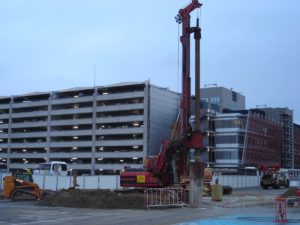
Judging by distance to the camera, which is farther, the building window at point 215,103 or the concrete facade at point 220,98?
the concrete facade at point 220,98

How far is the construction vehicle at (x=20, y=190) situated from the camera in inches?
1725

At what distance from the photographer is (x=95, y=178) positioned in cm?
6400

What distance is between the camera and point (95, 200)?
36.4 m

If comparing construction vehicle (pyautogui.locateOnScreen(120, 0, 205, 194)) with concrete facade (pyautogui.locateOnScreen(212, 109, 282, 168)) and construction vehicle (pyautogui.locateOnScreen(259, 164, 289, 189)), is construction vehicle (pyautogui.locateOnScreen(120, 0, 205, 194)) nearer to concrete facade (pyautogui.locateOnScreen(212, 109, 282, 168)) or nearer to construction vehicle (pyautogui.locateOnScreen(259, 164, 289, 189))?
construction vehicle (pyautogui.locateOnScreen(259, 164, 289, 189))

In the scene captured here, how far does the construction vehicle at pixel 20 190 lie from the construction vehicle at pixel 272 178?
4388cm

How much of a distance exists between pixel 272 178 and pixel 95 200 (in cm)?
4822

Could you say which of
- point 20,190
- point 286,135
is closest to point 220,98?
point 286,135

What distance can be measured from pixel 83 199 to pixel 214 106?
111 m

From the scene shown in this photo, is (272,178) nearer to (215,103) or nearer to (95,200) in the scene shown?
(95,200)

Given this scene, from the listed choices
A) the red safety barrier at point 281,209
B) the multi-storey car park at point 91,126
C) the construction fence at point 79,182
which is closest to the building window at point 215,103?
the multi-storey car park at point 91,126

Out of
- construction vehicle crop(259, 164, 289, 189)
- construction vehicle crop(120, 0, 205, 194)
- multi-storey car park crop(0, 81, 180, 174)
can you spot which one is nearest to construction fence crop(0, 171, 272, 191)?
construction vehicle crop(120, 0, 205, 194)

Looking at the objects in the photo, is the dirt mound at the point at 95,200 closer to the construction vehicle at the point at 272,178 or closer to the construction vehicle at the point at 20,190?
the construction vehicle at the point at 20,190

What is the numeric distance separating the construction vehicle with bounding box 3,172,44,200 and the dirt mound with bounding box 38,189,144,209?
18.4 feet

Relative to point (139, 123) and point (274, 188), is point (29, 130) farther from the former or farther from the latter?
point (274, 188)
